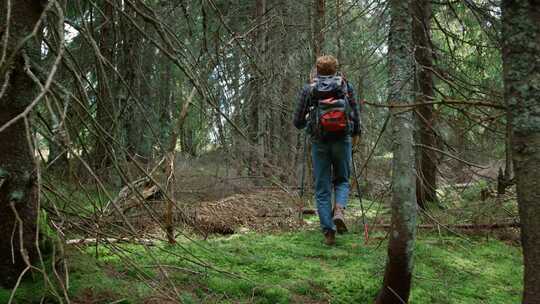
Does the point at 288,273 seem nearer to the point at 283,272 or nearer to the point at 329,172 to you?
the point at 283,272

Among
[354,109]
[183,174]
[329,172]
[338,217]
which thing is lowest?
[338,217]

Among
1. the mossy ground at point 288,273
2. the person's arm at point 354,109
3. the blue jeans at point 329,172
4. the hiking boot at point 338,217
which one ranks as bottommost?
the mossy ground at point 288,273

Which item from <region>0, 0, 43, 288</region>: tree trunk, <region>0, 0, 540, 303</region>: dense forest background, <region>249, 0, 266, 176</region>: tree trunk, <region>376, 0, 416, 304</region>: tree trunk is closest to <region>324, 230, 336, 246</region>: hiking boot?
<region>0, 0, 540, 303</region>: dense forest background

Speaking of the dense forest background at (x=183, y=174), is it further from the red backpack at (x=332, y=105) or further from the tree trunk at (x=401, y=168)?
the red backpack at (x=332, y=105)

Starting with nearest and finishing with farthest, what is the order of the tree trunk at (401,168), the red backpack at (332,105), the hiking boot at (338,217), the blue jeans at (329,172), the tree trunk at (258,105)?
the tree trunk at (401,168)
the red backpack at (332,105)
the blue jeans at (329,172)
the hiking boot at (338,217)
the tree trunk at (258,105)

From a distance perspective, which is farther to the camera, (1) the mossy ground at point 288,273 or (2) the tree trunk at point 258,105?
(2) the tree trunk at point 258,105

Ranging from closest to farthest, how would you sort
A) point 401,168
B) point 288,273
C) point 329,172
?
1. point 401,168
2. point 288,273
3. point 329,172

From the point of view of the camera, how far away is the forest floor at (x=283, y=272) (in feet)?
9.87

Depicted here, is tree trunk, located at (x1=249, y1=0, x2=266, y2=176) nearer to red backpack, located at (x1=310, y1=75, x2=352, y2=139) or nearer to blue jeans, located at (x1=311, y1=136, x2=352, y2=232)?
blue jeans, located at (x1=311, y1=136, x2=352, y2=232)

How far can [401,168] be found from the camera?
11.0 feet

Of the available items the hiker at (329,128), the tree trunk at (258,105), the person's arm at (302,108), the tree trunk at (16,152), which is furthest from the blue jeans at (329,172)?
the tree trunk at (16,152)

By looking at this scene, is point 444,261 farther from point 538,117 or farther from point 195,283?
point 538,117

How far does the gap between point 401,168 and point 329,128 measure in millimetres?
A: 1963

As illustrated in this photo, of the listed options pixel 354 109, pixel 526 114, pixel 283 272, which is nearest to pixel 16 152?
pixel 283 272
